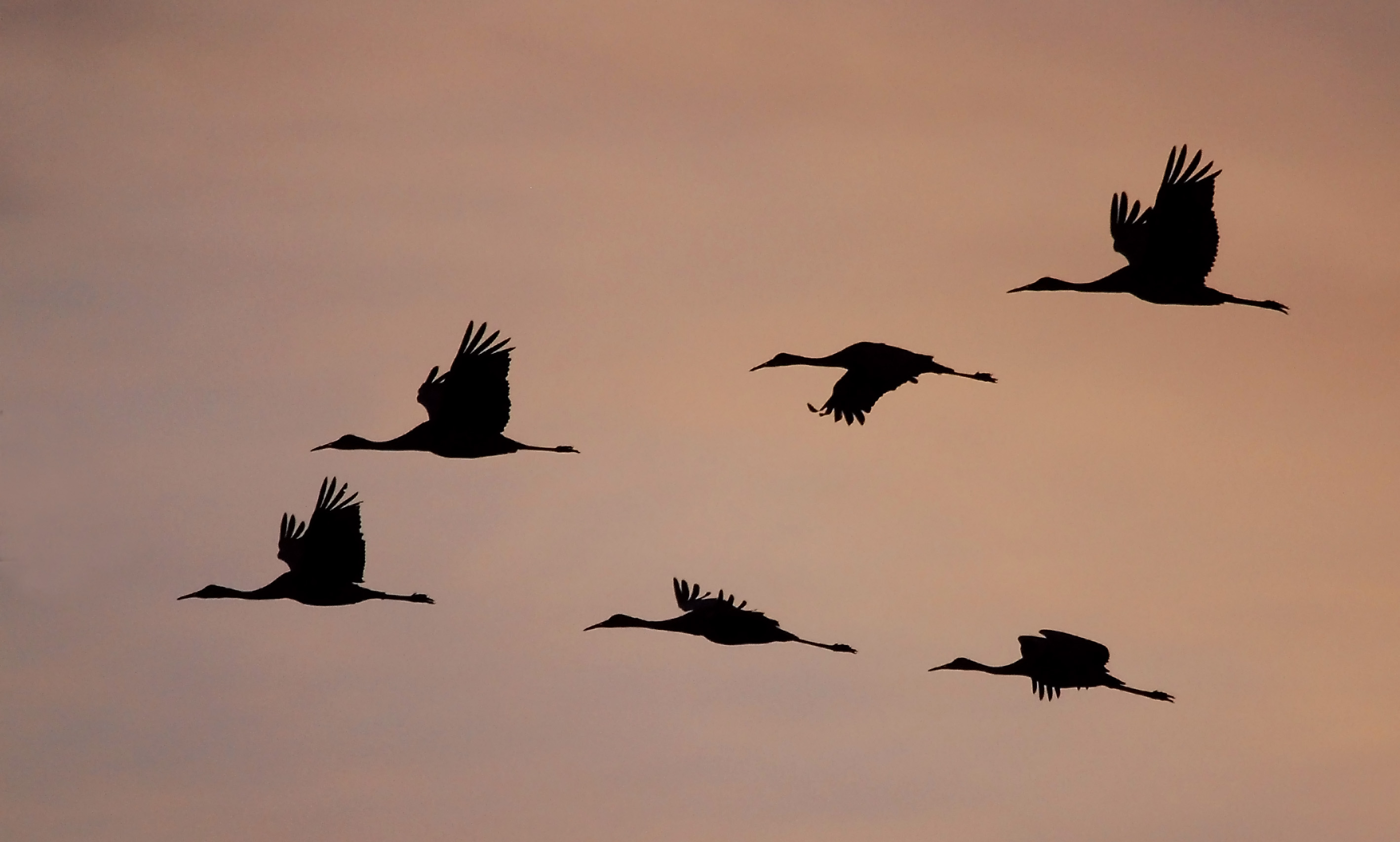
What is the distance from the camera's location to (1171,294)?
130ft

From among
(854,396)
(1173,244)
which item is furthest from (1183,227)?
(854,396)

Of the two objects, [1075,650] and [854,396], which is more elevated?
[854,396]

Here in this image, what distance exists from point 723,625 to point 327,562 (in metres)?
7.32

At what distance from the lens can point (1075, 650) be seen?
39.4 metres

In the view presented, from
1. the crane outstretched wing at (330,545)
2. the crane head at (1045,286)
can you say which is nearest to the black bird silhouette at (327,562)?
the crane outstretched wing at (330,545)

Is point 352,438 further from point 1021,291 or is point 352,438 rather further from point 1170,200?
point 1170,200

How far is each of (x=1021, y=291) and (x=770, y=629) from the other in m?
7.10

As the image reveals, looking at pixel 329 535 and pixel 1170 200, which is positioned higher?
pixel 1170 200

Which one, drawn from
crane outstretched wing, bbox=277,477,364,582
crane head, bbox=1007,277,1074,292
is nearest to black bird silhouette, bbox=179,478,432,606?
crane outstretched wing, bbox=277,477,364,582

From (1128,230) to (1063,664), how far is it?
703 cm

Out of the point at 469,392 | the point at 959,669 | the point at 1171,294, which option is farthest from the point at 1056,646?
the point at 469,392

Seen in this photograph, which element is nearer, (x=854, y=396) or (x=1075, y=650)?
(x=1075, y=650)

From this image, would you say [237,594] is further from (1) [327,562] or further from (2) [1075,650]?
(2) [1075,650]

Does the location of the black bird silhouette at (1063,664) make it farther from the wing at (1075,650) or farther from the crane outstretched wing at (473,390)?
the crane outstretched wing at (473,390)
